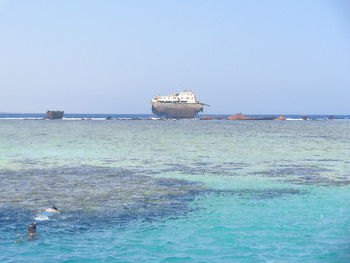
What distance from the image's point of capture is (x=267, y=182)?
22250 millimetres

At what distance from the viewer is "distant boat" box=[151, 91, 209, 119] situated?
6294 inches

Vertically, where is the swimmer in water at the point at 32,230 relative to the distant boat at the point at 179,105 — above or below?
below

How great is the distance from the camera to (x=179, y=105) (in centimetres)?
15950

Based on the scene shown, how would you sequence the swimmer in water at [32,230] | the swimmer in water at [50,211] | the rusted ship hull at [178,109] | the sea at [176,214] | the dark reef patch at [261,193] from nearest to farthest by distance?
the sea at [176,214], the swimmer in water at [32,230], the swimmer in water at [50,211], the dark reef patch at [261,193], the rusted ship hull at [178,109]

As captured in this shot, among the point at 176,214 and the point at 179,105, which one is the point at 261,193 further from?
the point at 179,105

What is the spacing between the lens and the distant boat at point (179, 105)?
160 metres

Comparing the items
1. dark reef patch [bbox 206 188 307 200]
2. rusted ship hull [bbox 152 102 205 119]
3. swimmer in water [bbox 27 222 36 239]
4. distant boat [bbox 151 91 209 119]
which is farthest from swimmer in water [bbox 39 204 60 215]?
rusted ship hull [bbox 152 102 205 119]

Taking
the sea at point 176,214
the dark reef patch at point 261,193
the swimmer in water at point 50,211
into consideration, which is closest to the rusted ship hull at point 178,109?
the sea at point 176,214

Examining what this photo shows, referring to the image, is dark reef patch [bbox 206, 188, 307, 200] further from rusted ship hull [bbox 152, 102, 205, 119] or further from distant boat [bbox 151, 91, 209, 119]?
rusted ship hull [bbox 152, 102, 205, 119]

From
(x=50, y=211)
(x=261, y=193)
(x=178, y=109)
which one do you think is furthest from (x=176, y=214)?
(x=178, y=109)

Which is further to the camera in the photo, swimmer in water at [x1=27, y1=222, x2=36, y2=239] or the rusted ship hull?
the rusted ship hull

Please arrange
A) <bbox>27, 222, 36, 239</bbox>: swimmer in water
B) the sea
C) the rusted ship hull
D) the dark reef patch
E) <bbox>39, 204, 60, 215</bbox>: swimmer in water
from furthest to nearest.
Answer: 1. the rusted ship hull
2. the dark reef patch
3. <bbox>39, 204, 60, 215</bbox>: swimmer in water
4. <bbox>27, 222, 36, 239</bbox>: swimmer in water
5. the sea

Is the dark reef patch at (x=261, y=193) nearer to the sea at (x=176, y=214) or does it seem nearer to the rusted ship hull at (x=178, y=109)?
the sea at (x=176, y=214)

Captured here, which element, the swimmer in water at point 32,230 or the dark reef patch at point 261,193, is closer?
the swimmer in water at point 32,230
